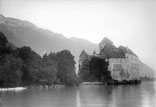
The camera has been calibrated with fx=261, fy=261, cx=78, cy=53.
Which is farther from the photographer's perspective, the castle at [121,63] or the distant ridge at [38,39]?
the castle at [121,63]

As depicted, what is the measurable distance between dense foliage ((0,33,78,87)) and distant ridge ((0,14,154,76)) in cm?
46

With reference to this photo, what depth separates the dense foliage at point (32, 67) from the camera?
12336 millimetres

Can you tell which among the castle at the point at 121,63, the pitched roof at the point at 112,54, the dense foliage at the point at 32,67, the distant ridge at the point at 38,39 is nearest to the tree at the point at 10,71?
the dense foliage at the point at 32,67

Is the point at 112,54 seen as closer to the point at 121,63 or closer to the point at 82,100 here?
the point at 121,63

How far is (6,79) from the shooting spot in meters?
11.9

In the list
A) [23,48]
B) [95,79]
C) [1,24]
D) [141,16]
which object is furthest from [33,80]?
[141,16]

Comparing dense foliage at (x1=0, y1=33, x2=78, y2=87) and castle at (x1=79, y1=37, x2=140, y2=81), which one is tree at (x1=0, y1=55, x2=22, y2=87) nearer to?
dense foliage at (x1=0, y1=33, x2=78, y2=87)

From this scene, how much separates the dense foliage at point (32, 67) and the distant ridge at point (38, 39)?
46cm

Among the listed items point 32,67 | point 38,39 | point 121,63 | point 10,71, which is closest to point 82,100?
point 38,39

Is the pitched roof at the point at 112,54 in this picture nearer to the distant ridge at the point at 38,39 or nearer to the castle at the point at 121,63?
the castle at the point at 121,63

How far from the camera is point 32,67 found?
Result: 1423 centimetres

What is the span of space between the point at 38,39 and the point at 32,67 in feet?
12.3

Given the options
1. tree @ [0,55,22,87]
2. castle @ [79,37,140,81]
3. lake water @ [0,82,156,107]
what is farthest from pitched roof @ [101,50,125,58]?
tree @ [0,55,22,87]

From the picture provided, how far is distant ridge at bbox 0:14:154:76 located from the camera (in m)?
9.73
